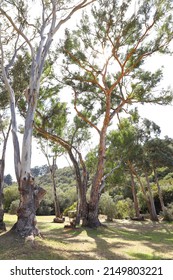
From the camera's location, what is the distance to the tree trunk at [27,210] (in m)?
8.24

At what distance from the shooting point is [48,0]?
10.9 m

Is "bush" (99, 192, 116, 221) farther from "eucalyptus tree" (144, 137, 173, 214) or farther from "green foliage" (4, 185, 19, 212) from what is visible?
"green foliage" (4, 185, 19, 212)

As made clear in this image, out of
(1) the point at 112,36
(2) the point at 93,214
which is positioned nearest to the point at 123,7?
(1) the point at 112,36

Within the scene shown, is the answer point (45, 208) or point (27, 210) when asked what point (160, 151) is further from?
point (27, 210)

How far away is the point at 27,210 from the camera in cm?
842

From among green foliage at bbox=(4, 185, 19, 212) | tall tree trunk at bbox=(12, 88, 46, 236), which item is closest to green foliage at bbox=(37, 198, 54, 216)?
green foliage at bbox=(4, 185, 19, 212)

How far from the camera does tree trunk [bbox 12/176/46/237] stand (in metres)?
8.24

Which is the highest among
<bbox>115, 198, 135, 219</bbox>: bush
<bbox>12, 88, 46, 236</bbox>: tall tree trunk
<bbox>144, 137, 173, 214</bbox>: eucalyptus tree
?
<bbox>144, 137, 173, 214</bbox>: eucalyptus tree

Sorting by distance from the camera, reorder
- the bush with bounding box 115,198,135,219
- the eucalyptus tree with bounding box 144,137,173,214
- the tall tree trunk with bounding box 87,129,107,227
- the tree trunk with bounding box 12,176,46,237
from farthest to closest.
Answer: the bush with bounding box 115,198,135,219
the eucalyptus tree with bounding box 144,137,173,214
the tall tree trunk with bounding box 87,129,107,227
the tree trunk with bounding box 12,176,46,237

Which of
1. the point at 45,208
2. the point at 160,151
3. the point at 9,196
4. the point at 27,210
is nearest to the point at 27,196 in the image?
the point at 27,210

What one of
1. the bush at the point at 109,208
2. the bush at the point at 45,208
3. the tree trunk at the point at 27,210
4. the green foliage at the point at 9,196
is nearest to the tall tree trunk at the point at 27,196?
the tree trunk at the point at 27,210

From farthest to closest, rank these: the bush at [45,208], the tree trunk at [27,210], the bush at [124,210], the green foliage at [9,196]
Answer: the green foliage at [9,196], the bush at [45,208], the bush at [124,210], the tree trunk at [27,210]

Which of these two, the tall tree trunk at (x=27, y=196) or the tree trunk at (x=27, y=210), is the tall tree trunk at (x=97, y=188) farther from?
the tree trunk at (x=27, y=210)
